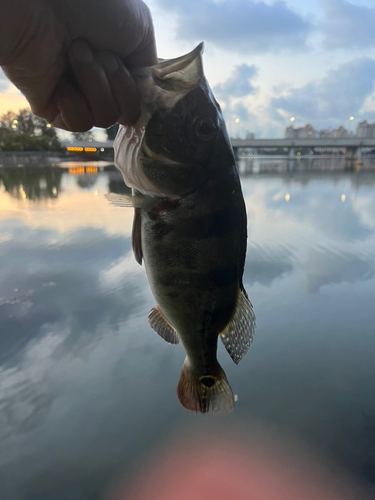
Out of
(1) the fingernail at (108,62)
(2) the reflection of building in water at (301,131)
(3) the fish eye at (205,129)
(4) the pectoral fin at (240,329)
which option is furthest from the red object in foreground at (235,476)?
(2) the reflection of building in water at (301,131)

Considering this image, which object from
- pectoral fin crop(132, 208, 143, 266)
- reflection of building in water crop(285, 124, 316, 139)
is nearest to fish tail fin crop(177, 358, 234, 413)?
pectoral fin crop(132, 208, 143, 266)

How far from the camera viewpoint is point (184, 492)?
1.93m

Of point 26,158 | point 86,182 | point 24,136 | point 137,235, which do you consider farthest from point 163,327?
point 24,136

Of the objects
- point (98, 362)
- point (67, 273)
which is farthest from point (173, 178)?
point (67, 273)

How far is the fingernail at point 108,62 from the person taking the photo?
45.6 inches

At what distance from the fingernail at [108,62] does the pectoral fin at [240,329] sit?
118cm

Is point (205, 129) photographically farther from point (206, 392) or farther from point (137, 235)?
point (206, 392)

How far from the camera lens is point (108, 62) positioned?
1159 millimetres

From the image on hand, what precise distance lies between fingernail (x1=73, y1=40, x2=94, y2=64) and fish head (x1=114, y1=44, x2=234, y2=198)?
0.20 m

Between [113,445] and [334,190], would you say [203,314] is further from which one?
[334,190]

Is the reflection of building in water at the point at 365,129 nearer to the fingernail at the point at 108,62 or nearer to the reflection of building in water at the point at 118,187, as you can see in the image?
the reflection of building in water at the point at 118,187

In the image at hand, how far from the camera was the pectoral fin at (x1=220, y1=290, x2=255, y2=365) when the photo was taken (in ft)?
5.02

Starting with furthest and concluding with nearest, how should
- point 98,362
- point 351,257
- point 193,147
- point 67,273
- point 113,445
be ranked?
1. point 351,257
2. point 67,273
3. point 98,362
4. point 113,445
5. point 193,147

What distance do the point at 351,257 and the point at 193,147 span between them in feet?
17.0
